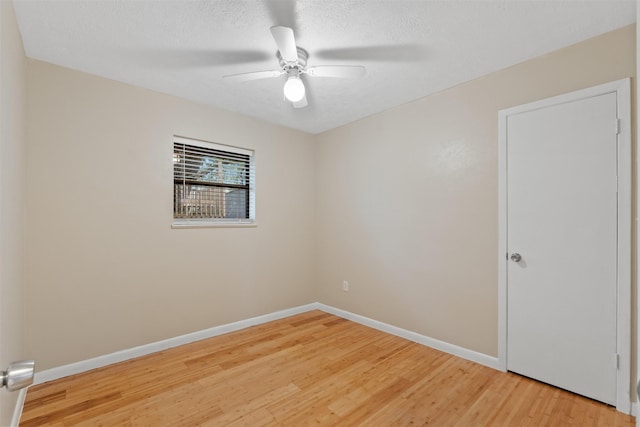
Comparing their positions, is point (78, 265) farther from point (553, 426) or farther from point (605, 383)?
point (605, 383)

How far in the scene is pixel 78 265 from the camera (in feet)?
8.11

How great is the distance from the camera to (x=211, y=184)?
3.38 m

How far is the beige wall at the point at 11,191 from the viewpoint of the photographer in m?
1.38

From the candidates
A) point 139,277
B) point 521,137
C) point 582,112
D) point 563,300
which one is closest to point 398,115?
point 521,137

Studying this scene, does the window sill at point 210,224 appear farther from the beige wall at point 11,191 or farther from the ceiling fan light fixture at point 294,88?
the ceiling fan light fixture at point 294,88

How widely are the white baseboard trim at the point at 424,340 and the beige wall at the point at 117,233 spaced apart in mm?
1105

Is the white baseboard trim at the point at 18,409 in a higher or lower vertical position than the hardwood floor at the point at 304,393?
higher

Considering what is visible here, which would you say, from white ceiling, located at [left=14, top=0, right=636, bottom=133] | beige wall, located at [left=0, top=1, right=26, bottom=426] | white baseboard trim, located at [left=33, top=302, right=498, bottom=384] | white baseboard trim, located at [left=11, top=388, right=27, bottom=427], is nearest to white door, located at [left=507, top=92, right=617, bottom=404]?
white baseboard trim, located at [left=33, top=302, right=498, bottom=384]

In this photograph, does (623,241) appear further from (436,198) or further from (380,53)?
(380,53)

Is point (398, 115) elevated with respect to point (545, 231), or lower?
elevated

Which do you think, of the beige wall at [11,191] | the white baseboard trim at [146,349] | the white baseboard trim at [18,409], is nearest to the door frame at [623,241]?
the white baseboard trim at [146,349]

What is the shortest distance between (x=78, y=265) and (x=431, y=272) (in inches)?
125

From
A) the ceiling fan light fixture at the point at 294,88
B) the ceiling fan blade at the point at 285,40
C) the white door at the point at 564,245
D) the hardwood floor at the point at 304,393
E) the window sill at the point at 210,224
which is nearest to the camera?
the ceiling fan blade at the point at 285,40

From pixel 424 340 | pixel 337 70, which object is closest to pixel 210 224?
pixel 337 70
